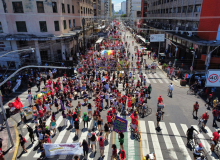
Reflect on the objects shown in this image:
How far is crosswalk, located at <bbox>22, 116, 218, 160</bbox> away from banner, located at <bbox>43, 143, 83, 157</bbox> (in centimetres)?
93

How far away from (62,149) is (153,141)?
642 cm

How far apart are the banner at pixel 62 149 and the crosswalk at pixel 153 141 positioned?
3.06ft

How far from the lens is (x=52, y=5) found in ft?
94.5

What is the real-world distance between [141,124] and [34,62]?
24241mm

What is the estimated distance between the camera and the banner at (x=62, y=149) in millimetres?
10211

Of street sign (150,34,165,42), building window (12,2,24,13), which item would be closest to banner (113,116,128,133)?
street sign (150,34,165,42)

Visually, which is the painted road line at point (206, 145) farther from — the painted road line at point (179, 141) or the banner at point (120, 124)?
the banner at point (120, 124)

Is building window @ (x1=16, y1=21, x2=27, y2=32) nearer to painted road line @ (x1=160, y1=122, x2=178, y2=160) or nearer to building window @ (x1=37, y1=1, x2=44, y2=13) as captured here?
building window @ (x1=37, y1=1, x2=44, y2=13)

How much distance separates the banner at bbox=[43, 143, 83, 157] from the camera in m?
10.2

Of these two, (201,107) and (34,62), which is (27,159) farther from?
Result: (34,62)

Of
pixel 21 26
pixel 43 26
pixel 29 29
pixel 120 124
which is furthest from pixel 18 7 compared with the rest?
pixel 120 124

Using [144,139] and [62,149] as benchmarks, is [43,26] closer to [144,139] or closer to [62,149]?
[62,149]

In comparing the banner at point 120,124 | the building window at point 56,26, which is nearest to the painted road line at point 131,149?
the banner at point 120,124

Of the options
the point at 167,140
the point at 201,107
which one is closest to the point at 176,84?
the point at 201,107
